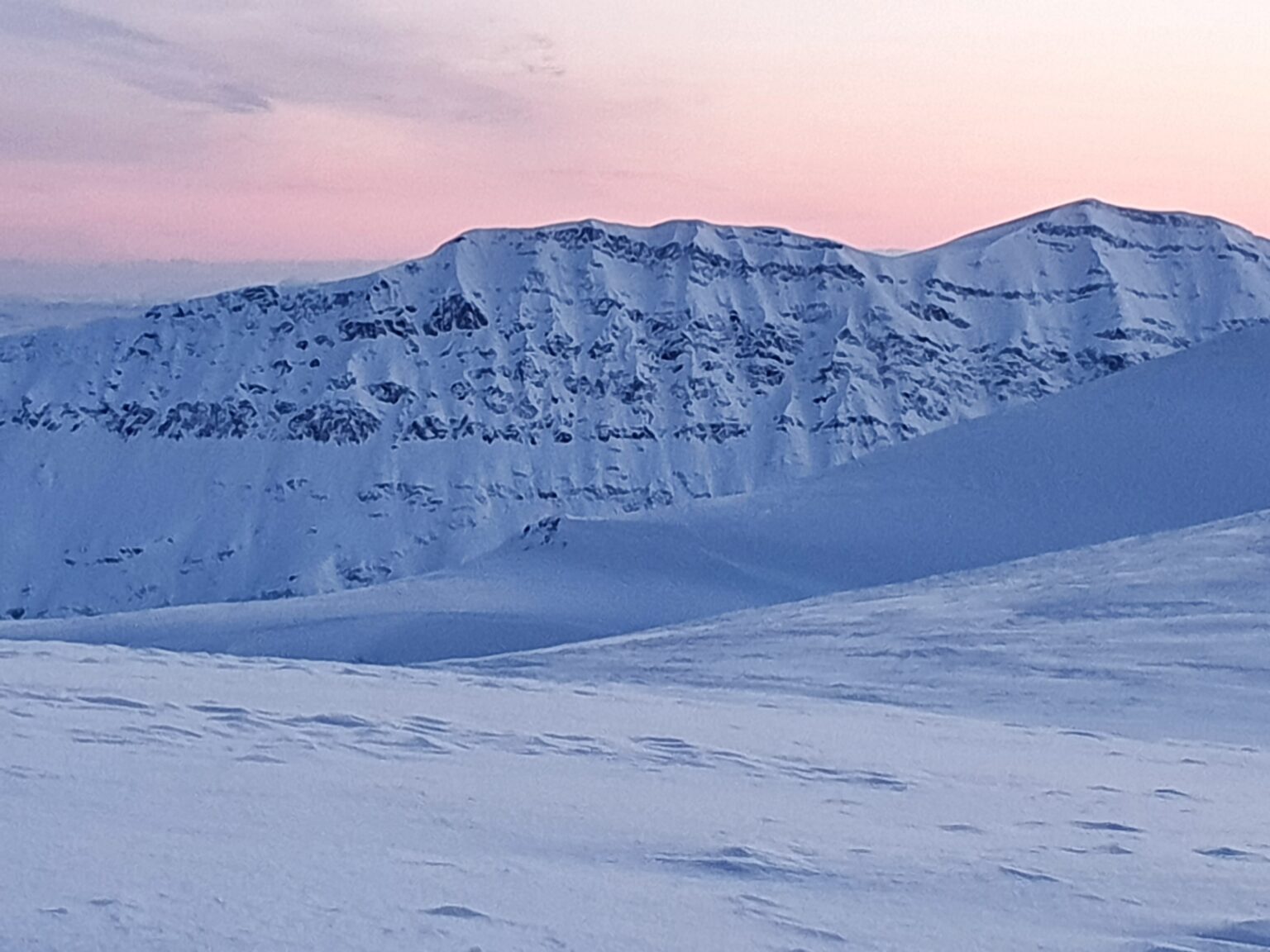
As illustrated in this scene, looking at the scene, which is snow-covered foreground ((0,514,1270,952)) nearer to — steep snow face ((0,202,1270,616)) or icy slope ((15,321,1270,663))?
icy slope ((15,321,1270,663))

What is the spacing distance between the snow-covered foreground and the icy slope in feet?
83.9

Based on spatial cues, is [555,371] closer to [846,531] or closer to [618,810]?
[846,531]

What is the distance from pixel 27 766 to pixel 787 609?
14.7m

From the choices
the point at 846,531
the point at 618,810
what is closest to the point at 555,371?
the point at 846,531

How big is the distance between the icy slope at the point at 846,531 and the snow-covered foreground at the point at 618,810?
25573 mm

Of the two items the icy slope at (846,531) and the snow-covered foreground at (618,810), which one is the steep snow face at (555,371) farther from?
the snow-covered foreground at (618,810)

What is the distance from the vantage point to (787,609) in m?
19.6

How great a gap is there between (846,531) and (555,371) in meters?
138

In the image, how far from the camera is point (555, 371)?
180375 millimetres

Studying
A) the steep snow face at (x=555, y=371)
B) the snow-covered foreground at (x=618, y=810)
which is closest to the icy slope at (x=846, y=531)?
the snow-covered foreground at (x=618, y=810)

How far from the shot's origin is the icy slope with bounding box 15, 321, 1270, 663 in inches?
1463

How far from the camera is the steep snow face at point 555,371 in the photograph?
6673 inches

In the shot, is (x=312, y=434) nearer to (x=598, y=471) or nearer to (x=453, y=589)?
(x=598, y=471)

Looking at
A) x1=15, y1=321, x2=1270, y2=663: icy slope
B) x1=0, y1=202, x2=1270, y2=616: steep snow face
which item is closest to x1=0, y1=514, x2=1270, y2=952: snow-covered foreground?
x1=15, y1=321, x2=1270, y2=663: icy slope
